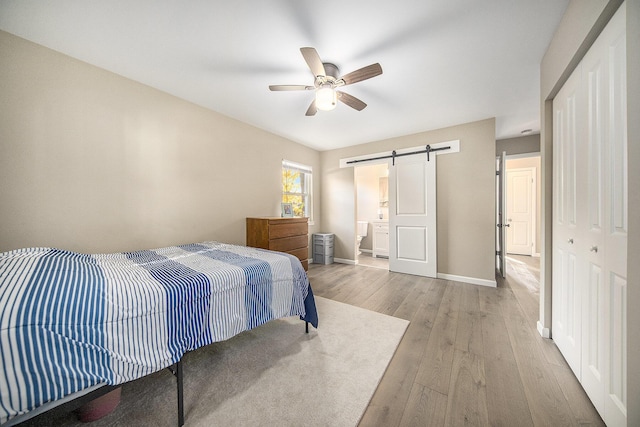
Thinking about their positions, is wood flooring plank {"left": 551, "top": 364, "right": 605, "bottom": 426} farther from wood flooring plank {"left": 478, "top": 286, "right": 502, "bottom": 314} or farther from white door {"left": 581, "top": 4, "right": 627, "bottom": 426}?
wood flooring plank {"left": 478, "top": 286, "right": 502, "bottom": 314}

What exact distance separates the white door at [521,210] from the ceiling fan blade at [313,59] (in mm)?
6125

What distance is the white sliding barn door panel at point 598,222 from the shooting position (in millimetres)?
1060

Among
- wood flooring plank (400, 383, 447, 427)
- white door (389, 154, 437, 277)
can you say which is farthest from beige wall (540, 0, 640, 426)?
white door (389, 154, 437, 277)

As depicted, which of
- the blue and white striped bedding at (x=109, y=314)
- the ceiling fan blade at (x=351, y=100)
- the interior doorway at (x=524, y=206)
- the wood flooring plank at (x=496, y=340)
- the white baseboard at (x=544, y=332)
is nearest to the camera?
the blue and white striped bedding at (x=109, y=314)

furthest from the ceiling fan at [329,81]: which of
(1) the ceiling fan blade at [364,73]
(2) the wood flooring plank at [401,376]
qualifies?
(2) the wood flooring plank at [401,376]

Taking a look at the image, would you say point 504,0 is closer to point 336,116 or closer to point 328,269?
point 336,116

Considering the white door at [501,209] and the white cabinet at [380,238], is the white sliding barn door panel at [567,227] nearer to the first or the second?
the white door at [501,209]

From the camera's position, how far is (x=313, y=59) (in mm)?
1653

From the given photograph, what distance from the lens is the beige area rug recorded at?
124 centimetres

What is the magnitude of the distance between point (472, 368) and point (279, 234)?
8.45 feet

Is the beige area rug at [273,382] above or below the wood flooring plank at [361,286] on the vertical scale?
below

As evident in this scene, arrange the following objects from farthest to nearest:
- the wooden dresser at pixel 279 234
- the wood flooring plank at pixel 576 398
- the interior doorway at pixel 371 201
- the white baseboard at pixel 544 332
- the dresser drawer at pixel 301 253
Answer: the interior doorway at pixel 371 201 → the dresser drawer at pixel 301 253 → the wooden dresser at pixel 279 234 → the white baseboard at pixel 544 332 → the wood flooring plank at pixel 576 398

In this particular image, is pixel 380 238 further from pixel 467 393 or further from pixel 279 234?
pixel 467 393

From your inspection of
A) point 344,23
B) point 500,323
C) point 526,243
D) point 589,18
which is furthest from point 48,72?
point 526,243
